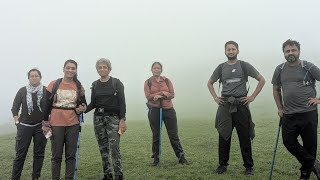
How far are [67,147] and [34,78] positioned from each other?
9.88ft

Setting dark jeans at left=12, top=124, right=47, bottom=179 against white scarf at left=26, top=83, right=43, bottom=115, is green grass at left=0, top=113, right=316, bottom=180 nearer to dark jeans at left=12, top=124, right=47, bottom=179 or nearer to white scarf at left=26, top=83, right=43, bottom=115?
dark jeans at left=12, top=124, right=47, bottom=179

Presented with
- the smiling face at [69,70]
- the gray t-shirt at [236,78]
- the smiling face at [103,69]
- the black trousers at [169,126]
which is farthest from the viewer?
the black trousers at [169,126]

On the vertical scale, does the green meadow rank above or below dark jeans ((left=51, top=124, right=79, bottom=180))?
below

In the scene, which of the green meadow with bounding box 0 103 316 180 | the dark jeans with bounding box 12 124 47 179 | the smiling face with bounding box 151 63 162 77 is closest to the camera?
the green meadow with bounding box 0 103 316 180

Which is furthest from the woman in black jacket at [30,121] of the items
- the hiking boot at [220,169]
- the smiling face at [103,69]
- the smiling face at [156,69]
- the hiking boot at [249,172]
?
the hiking boot at [249,172]

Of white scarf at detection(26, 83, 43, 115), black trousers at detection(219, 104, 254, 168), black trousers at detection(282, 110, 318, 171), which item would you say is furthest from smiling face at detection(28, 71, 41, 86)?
black trousers at detection(282, 110, 318, 171)

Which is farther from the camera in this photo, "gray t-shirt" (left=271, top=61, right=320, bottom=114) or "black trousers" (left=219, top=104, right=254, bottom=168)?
"black trousers" (left=219, top=104, right=254, bottom=168)

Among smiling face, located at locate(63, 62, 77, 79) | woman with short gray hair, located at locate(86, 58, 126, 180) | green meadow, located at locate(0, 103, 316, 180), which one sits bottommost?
green meadow, located at locate(0, 103, 316, 180)

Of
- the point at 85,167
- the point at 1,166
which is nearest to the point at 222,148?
the point at 85,167

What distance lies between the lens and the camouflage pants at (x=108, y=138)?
9766 millimetres

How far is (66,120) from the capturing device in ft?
29.9

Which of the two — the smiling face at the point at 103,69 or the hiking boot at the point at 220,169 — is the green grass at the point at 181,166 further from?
the smiling face at the point at 103,69

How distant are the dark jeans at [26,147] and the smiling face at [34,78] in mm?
1333

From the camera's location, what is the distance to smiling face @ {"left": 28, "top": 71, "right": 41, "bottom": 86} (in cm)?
1100
